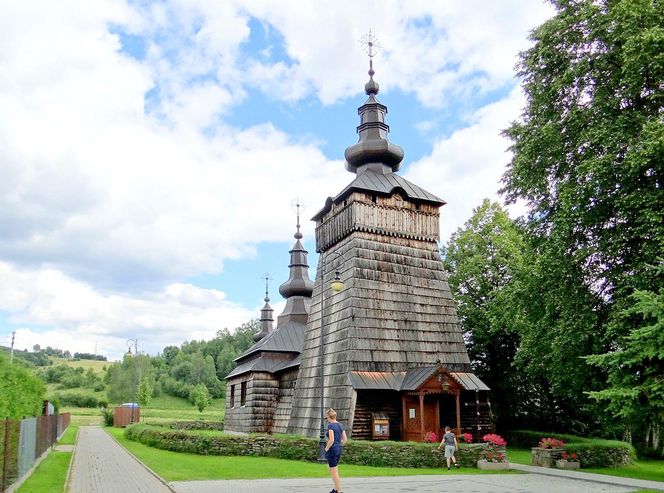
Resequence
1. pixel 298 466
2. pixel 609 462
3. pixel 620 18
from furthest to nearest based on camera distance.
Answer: pixel 609 462
pixel 298 466
pixel 620 18

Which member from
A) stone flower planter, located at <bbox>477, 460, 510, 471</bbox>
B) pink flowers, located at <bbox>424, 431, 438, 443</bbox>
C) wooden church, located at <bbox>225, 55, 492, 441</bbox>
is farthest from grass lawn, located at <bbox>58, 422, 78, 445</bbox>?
stone flower planter, located at <bbox>477, 460, 510, 471</bbox>

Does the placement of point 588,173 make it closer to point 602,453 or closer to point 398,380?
point 602,453

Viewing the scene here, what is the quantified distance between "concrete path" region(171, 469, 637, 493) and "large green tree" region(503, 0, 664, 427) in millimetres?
3236

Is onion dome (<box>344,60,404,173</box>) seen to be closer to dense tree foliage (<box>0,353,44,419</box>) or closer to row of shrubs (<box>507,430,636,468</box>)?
row of shrubs (<box>507,430,636,468</box>)

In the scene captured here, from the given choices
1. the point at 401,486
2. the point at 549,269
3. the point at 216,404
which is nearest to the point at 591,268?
the point at 549,269

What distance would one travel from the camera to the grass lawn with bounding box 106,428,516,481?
49.1 feet

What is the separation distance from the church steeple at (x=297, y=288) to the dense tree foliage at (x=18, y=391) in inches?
798

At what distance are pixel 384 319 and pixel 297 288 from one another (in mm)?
16956

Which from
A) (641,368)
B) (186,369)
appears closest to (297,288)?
(641,368)

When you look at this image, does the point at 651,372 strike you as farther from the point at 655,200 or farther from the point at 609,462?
the point at 609,462

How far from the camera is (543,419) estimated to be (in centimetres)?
3225

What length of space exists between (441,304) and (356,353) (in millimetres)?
5176

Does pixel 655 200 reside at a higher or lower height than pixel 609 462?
higher

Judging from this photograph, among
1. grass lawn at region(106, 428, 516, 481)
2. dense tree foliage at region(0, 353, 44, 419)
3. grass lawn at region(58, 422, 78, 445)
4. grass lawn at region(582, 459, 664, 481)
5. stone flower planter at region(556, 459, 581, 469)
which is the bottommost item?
grass lawn at region(58, 422, 78, 445)
